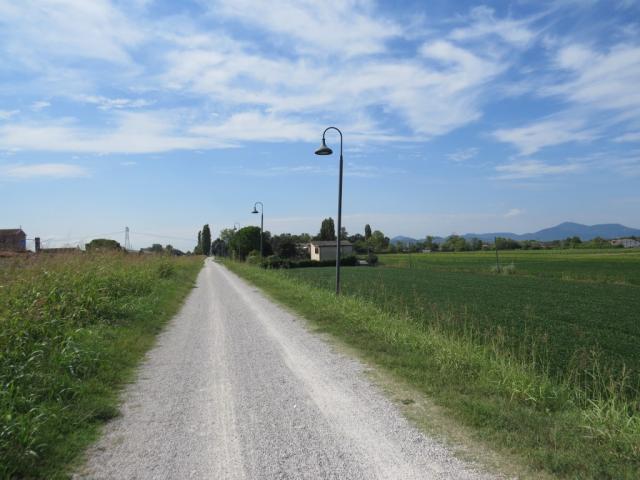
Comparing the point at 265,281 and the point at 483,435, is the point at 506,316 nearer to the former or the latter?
the point at 483,435

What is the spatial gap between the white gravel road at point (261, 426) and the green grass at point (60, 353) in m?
0.35

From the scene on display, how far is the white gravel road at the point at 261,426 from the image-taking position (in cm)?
371

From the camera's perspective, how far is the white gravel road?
3713 millimetres

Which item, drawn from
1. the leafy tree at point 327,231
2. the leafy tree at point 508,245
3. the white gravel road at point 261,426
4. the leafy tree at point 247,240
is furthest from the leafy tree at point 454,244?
the white gravel road at point 261,426

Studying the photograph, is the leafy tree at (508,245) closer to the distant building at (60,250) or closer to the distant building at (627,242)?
the distant building at (627,242)

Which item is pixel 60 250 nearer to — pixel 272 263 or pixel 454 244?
pixel 272 263

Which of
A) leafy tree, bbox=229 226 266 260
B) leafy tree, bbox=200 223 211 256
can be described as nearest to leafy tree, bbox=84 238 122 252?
leafy tree, bbox=229 226 266 260

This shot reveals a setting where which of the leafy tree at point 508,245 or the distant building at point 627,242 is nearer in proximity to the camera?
the distant building at point 627,242

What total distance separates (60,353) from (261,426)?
3.84 meters

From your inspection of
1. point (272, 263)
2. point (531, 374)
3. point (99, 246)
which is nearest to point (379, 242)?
point (272, 263)

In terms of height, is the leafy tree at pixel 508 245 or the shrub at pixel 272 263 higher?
the leafy tree at pixel 508 245

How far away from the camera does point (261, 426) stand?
4629mm

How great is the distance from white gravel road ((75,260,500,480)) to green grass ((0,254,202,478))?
1.13 ft

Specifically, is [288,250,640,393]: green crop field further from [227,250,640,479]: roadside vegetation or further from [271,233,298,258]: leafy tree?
[271,233,298,258]: leafy tree
